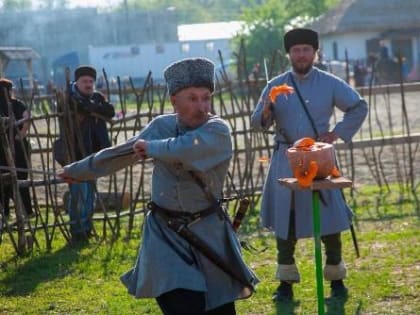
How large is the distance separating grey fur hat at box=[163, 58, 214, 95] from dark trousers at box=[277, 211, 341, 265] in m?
2.27

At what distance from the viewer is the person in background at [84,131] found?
8.78 metres

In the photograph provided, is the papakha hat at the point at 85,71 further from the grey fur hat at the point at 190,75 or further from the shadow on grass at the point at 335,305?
the grey fur hat at the point at 190,75

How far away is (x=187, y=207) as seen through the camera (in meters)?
4.37

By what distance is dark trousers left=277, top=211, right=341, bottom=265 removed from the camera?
6.43 metres

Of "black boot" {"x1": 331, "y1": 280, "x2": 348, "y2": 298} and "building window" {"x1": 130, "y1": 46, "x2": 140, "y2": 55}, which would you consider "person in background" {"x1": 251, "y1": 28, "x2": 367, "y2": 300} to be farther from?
"building window" {"x1": 130, "y1": 46, "x2": 140, "y2": 55}

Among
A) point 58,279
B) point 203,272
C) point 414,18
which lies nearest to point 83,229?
point 58,279

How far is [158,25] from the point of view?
61.9 meters

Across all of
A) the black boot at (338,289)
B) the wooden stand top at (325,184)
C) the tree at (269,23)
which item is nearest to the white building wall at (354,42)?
the tree at (269,23)

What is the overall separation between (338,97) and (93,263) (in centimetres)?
275

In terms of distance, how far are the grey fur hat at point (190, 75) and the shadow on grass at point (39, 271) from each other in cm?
338

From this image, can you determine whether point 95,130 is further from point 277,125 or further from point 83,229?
point 277,125

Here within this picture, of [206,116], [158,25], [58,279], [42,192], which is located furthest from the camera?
[158,25]

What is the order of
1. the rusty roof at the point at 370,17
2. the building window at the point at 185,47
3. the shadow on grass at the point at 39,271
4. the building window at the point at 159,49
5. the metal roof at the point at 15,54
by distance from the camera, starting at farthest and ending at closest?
the building window at the point at 185,47 < the building window at the point at 159,49 < the rusty roof at the point at 370,17 < the metal roof at the point at 15,54 < the shadow on grass at the point at 39,271

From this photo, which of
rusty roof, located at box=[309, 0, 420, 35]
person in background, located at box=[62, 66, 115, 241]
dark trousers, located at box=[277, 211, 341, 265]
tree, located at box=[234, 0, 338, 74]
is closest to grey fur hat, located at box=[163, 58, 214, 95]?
dark trousers, located at box=[277, 211, 341, 265]
